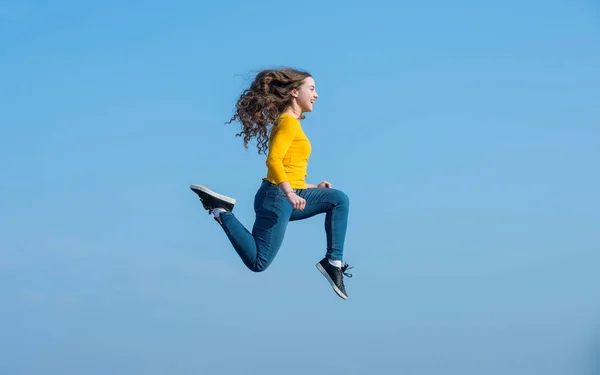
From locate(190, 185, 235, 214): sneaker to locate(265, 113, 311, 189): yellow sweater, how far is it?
0.50 meters

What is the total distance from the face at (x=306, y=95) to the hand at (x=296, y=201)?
1.10m

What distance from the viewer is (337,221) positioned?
10086mm

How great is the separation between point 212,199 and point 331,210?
1.26 metres

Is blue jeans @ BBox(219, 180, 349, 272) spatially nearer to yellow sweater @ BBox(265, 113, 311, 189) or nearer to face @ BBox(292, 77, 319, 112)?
yellow sweater @ BBox(265, 113, 311, 189)

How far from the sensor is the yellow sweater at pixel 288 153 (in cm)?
959

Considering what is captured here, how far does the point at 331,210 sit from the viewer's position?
10078 mm

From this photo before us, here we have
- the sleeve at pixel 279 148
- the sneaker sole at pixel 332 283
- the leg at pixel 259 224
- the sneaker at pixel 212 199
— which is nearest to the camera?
the sleeve at pixel 279 148

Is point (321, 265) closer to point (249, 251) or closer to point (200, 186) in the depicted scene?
point (249, 251)

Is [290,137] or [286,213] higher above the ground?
[290,137]

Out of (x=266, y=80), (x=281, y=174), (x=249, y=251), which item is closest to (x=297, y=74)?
(x=266, y=80)

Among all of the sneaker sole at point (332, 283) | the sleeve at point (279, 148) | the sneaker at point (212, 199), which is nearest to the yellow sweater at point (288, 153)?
the sleeve at point (279, 148)

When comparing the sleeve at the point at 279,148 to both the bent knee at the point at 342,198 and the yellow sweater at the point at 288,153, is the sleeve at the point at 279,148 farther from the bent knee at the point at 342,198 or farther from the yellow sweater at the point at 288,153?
the bent knee at the point at 342,198

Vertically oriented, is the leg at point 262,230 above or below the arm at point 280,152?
below

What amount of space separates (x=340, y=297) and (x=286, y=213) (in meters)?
1.10
